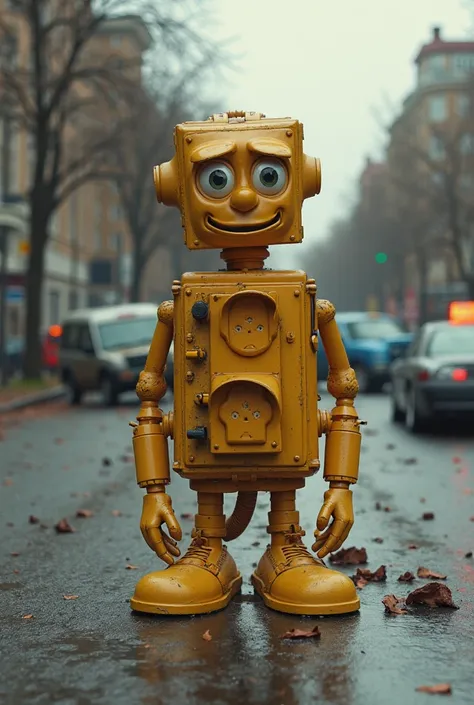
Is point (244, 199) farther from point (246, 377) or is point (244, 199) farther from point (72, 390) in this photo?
point (72, 390)

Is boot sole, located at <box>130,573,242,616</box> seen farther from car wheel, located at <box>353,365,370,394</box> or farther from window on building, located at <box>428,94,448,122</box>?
window on building, located at <box>428,94,448,122</box>

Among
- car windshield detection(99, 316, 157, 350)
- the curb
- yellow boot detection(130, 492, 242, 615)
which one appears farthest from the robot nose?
car windshield detection(99, 316, 157, 350)

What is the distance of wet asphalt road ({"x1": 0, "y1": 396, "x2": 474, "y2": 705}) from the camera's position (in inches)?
160

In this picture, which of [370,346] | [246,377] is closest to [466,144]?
[370,346]

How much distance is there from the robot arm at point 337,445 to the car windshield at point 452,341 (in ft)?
34.2

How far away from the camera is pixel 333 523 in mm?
5266

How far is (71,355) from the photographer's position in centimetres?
2461

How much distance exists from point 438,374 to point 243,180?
1040 cm

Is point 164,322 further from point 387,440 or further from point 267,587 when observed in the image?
point 387,440

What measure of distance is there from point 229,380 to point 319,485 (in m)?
5.94

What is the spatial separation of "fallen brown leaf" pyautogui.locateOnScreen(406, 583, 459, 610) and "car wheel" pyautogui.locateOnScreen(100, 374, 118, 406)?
706 inches

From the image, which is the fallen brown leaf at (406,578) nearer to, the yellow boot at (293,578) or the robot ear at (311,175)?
the yellow boot at (293,578)

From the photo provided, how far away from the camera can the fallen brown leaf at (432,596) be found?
17.6 feet

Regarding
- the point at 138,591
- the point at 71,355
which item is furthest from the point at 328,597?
the point at 71,355
